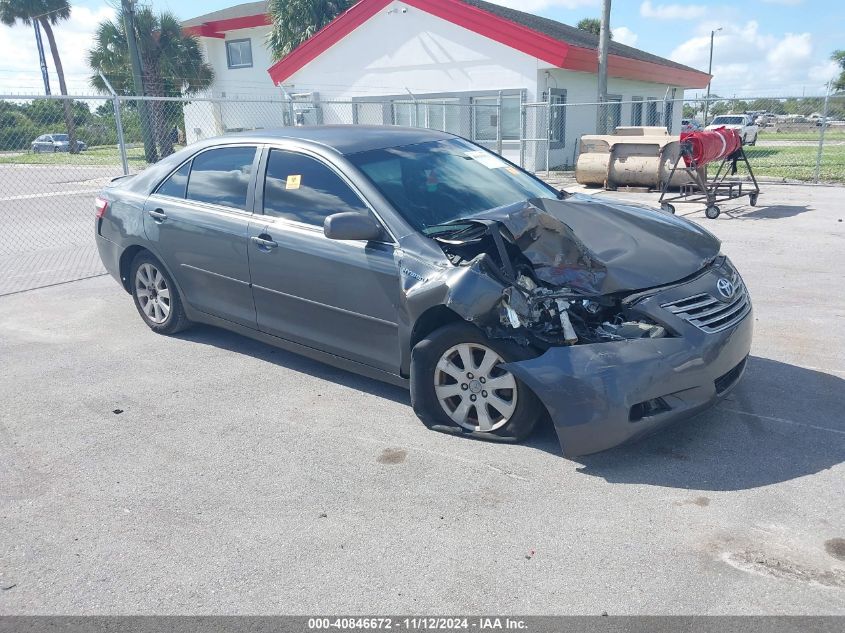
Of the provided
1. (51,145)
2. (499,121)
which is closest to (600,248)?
(499,121)

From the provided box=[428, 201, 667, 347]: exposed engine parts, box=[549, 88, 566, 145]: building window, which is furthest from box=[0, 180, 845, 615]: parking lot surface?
box=[549, 88, 566, 145]: building window

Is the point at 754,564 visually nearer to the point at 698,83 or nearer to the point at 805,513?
the point at 805,513

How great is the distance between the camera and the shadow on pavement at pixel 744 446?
11.6 ft

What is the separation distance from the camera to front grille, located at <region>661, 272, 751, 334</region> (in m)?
3.63

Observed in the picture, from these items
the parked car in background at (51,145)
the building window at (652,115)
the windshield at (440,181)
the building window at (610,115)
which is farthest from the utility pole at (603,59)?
the parked car in background at (51,145)

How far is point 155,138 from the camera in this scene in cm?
1798

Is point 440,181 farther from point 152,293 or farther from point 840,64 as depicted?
point 840,64

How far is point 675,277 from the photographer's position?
3.85 metres

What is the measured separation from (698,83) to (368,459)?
100ft

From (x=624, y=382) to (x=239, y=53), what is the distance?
3295cm

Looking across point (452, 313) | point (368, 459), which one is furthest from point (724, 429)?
point (368, 459)

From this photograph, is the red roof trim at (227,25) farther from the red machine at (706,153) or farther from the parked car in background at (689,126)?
the red machine at (706,153)

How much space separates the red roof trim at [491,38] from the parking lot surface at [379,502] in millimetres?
15482

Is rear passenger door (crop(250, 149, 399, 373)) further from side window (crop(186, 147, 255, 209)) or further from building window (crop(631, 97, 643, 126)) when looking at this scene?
building window (crop(631, 97, 643, 126))
